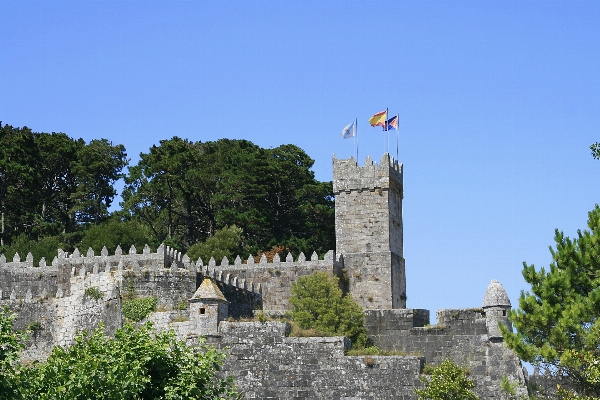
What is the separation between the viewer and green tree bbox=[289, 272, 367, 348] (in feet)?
175

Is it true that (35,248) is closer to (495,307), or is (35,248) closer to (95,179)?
(95,179)

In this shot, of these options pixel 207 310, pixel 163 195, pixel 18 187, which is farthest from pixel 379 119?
pixel 18 187

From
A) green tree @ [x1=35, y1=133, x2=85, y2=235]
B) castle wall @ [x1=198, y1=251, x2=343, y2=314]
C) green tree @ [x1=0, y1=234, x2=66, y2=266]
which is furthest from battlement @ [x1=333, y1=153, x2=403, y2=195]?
green tree @ [x1=35, y1=133, x2=85, y2=235]

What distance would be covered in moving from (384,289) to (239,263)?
26.8 feet

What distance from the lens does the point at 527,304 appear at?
4122cm

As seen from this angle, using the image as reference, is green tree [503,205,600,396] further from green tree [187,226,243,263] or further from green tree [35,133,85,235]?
green tree [35,133,85,235]

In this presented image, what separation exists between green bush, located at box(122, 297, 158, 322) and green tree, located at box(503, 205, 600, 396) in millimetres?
15681

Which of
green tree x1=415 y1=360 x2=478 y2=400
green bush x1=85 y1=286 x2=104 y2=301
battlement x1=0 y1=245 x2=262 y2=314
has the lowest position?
green tree x1=415 y1=360 x2=478 y2=400

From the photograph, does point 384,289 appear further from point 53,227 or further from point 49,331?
point 53,227

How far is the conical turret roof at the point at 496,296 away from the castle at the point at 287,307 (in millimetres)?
46

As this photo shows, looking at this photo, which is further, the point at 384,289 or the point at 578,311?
the point at 384,289

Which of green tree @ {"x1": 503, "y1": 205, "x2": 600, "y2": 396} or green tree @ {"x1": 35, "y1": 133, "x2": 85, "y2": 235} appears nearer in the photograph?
green tree @ {"x1": 503, "y1": 205, "x2": 600, "y2": 396}

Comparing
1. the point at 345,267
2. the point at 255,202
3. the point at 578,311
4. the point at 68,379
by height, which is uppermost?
the point at 255,202

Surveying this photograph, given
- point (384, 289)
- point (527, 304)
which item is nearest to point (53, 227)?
point (384, 289)
